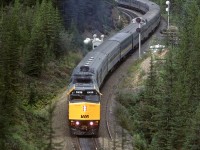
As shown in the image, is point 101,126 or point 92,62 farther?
point 92,62

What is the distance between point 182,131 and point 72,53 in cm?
2756

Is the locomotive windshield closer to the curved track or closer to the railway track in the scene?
the curved track

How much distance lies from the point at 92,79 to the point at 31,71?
37.4 feet

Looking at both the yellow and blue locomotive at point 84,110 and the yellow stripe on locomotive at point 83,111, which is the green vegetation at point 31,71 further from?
the yellow and blue locomotive at point 84,110

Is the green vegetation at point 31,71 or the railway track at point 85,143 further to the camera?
the railway track at point 85,143

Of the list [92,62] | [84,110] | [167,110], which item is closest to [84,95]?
[84,110]

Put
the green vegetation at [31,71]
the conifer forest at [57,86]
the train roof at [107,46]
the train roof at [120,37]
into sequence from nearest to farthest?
1. the green vegetation at [31,71]
2. the conifer forest at [57,86]
3. the train roof at [107,46]
4. the train roof at [120,37]

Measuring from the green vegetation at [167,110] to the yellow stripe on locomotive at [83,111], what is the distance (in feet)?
14.8

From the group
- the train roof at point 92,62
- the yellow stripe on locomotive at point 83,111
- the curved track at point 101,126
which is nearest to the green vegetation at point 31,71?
the curved track at point 101,126

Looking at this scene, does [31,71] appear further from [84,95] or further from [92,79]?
[84,95]

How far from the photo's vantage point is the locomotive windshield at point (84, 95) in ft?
152

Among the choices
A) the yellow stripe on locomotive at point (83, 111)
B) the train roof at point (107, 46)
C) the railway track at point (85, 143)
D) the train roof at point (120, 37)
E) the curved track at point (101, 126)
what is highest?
the train roof at point (120, 37)

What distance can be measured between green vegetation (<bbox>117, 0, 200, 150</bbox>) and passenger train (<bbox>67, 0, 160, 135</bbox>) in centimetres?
414

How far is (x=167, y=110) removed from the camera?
47656 mm
